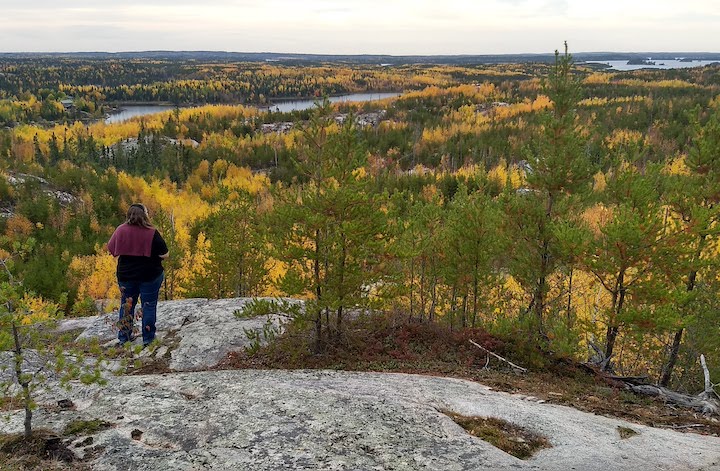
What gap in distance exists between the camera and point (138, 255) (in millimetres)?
8789

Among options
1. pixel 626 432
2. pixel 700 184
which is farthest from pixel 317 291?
pixel 700 184

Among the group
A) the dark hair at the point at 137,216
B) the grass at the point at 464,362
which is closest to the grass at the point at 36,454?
the dark hair at the point at 137,216

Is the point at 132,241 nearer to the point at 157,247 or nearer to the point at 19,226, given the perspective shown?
the point at 157,247

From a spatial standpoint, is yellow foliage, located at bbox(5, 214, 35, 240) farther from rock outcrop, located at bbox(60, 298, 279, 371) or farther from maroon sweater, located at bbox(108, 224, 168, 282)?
maroon sweater, located at bbox(108, 224, 168, 282)

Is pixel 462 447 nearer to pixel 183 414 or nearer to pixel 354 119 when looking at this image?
pixel 183 414

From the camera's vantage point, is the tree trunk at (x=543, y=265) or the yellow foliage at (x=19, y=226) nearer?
the tree trunk at (x=543, y=265)

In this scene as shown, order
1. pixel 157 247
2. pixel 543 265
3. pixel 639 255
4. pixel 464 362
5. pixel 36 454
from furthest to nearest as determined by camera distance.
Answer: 1. pixel 543 265
2. pixel 639 255
3. pixel 464 362
4. pixel 157 247
5. pixel 36 454

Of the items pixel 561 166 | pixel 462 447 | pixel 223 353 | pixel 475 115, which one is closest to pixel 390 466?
pixel 462 447

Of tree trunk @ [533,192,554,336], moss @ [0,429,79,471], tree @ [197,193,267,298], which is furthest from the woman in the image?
tree @ [197,193,267,298]

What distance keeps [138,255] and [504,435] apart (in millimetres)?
7056

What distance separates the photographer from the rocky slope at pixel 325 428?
18.8ft

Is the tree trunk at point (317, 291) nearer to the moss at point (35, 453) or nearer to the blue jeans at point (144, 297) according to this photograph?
the blue jeans at point (144, 297)

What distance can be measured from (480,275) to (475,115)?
129025 millimetres

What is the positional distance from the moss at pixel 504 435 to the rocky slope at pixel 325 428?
16cm
